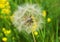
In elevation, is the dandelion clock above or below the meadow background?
above

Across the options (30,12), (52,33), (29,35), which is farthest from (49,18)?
(30,12)

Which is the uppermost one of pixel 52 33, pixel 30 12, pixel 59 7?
pixel 30 12

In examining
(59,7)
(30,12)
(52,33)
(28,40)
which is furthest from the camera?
(59,7)

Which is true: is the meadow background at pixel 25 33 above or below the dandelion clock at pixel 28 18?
below

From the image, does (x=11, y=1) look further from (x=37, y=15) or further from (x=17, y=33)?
(x=37, y=15)

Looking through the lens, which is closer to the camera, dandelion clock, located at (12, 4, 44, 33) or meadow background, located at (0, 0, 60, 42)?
dandelion clock, located at (12, 4, 44, 33)

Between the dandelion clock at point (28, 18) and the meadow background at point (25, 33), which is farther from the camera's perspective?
the meadow background at point (25, 33)

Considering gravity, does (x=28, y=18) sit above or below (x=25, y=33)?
above

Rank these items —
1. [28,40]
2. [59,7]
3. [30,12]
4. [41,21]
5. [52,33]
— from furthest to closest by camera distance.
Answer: [59,7], [52,33], [28,40], [41,21], [30,12]
